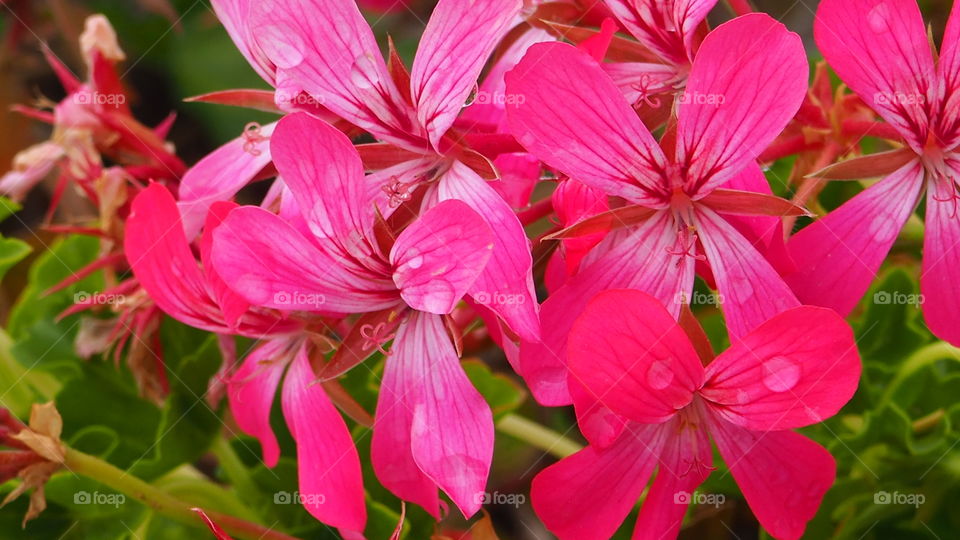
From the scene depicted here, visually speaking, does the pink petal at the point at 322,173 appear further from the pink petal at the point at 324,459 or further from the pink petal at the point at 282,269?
the pink petal at the point at 324,459

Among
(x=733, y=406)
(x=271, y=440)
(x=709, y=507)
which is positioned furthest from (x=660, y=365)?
(x=709, y=507)

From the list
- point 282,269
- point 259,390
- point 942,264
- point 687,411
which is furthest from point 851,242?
point 259,390

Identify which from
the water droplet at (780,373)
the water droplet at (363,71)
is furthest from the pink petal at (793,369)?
the water droplet at (363,71)

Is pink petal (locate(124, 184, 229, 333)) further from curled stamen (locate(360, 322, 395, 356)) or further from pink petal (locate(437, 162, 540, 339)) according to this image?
pink petal (locate(437, 162, 540, 339))

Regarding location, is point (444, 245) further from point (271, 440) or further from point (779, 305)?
point (271, 440)

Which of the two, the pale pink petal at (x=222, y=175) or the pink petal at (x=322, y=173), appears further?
the pale pink petal at (x=222, y=175)
